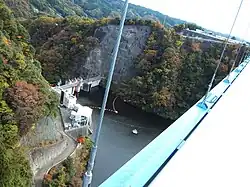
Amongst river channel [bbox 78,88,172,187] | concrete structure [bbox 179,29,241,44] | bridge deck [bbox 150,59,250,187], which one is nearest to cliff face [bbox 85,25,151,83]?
river channel [bbox 78,88,172,187]

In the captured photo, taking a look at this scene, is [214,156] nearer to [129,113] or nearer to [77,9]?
[129,113]

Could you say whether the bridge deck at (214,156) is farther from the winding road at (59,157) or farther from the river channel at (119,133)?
the river channel at (119,133)

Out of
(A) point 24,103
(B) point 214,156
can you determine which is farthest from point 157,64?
(B) point 214,156

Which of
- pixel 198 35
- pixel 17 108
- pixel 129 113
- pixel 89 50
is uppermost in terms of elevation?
pixel 198 35

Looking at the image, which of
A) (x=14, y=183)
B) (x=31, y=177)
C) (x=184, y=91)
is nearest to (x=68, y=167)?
(x=31, y=177)

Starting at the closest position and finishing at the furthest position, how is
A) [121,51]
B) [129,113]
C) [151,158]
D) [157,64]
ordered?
[151,158] → [129,113] → [157,64] → [121,51]

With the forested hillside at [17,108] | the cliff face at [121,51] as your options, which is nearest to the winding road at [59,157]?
the forested hillside at [17,108]

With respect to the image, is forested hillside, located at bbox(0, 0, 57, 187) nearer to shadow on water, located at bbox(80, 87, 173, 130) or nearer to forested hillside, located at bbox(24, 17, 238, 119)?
shadow on water, located at bbox(80, 87, 173, 130)
